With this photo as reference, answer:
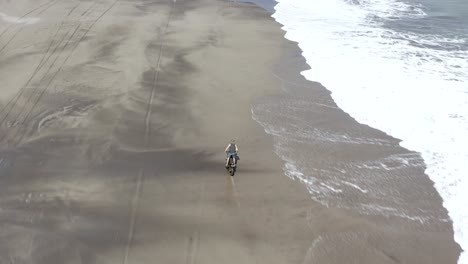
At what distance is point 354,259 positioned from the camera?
8.41m

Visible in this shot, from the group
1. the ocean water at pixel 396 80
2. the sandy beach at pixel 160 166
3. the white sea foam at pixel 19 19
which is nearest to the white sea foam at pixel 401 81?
Answer: the ocean water at pixel 396 80

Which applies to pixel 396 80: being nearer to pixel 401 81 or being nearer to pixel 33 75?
pixel 401 81

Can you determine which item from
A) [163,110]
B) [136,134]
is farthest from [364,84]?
[136,134]

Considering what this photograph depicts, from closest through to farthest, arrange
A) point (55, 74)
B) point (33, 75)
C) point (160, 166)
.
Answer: point (160, 166) → point (33, 75) → point (55, 74)

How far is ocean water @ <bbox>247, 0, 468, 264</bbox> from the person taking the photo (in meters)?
11.0

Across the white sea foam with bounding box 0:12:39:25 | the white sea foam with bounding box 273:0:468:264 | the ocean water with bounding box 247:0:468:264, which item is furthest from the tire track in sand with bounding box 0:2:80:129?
the white sea foam with bounding box 273:0:468:264

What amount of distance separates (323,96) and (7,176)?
35.1 ft

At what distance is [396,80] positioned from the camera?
16.9 m

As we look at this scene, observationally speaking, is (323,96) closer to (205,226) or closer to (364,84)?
(364,84)

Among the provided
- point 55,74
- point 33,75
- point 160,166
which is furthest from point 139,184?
point 33,75

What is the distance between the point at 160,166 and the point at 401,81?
1110 cm

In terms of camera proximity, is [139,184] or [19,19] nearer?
[139,184]

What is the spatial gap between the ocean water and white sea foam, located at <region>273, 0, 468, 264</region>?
1.2 inches

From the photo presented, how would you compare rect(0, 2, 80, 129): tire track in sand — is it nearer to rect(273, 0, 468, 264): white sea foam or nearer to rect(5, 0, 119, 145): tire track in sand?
rect(5, 0, 119, 145): tire track in sand
